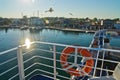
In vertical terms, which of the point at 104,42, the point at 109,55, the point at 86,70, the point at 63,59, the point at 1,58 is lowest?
the point at 1,58

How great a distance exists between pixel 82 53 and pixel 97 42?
10601mm

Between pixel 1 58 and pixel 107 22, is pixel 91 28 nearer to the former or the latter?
pixel 107 22

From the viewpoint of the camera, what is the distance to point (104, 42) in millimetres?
12578

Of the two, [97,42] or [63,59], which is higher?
[63,59]

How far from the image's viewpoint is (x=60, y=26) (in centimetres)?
6272

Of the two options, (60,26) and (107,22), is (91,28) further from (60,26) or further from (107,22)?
(60,26)

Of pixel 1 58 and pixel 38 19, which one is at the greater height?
pixel 38 19

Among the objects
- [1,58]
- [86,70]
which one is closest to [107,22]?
[1,58]

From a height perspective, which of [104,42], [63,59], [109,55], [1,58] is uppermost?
[63,59]

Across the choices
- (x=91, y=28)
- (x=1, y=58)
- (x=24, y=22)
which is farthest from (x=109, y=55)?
(x=24, y=22)

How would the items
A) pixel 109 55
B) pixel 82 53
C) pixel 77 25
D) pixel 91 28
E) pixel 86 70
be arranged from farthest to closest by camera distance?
1. pixel 77 25
2. pixel 91 28
3. pixel 109 55
4. pixel 86 70
5. pixel 82 53

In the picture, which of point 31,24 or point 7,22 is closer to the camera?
point 31,24

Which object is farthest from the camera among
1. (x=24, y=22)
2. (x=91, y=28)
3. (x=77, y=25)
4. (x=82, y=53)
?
(x=24, y=22)

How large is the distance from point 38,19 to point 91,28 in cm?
2192
